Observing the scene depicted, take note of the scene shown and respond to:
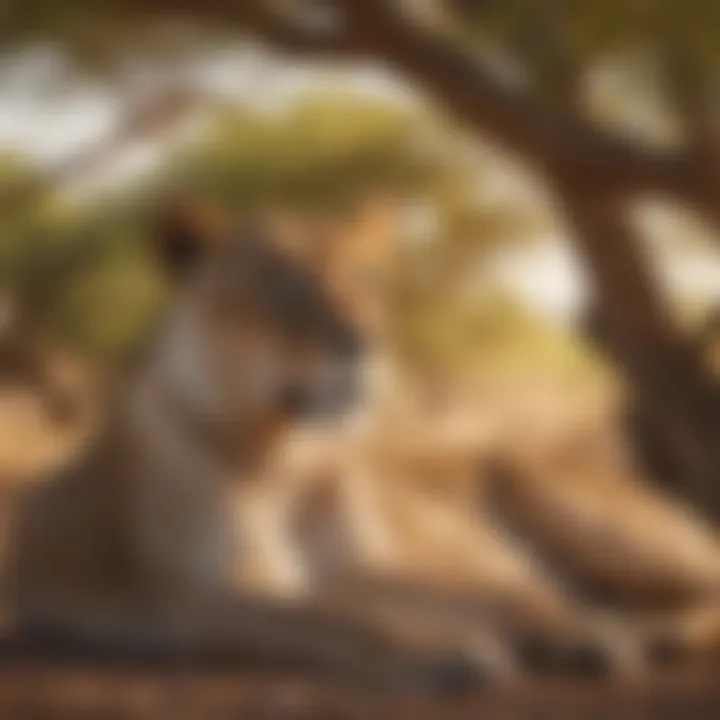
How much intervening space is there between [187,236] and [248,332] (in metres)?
0.11

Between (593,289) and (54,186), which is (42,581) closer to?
(54,186)

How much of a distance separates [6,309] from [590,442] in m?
0.51

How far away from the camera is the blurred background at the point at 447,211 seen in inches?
44.1

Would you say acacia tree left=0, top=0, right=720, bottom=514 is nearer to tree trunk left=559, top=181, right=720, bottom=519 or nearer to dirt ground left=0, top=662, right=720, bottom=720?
tree trunk left=559, top=181, right=720, bottom=519

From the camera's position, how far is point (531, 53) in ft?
3.98

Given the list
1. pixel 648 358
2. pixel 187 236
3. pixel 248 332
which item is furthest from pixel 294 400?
pixel 648 358

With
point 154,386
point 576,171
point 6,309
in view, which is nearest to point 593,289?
point 576,171

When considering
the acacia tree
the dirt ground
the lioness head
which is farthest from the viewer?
the acacia tree

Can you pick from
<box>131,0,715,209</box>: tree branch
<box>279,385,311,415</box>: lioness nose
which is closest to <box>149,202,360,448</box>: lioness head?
<box>279,385,311,415</box>: lioness nose

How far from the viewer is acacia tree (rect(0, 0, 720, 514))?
3.92 feet

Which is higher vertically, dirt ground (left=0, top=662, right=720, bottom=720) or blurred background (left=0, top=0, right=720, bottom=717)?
blurred background (left=0, top=0, right=720, bottom=717)

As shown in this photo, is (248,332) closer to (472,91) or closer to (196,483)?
(196,483)

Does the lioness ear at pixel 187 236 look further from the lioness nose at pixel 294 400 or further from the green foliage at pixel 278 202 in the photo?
the lioness nose at pixel 294 400

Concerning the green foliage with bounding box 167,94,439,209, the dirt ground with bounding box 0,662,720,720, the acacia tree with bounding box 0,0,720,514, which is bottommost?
the dirt ground with bounding box 0,662,720,720
